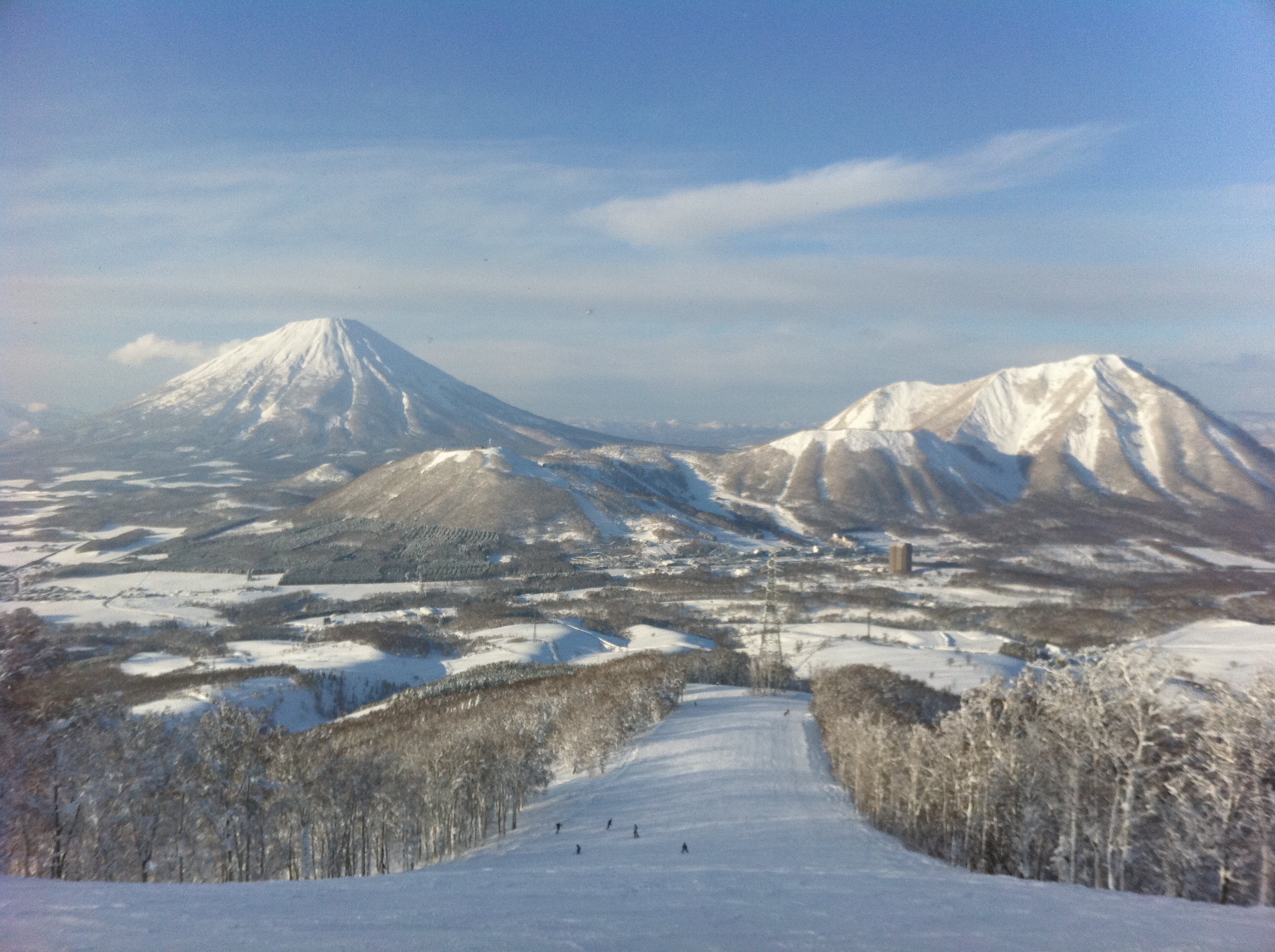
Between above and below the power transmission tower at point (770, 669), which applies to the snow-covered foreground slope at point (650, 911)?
above

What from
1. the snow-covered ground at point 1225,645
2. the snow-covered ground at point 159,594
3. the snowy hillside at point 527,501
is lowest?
the snow-covered ground at point 159,594

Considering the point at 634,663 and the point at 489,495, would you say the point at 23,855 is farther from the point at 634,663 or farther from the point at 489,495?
the point at 489,495

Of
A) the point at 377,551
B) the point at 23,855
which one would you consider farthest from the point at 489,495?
the point at 23,855

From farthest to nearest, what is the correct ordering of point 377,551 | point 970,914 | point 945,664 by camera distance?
point 377,551 → point 945,664 → point 970,914

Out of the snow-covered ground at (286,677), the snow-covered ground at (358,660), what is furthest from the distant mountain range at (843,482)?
the snow-covered ground at (286,677)

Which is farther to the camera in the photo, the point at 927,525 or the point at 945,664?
the point at 927,525

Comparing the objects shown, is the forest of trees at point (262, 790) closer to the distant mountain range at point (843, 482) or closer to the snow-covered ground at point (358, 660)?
the snow-covered ground at point (358, 660)

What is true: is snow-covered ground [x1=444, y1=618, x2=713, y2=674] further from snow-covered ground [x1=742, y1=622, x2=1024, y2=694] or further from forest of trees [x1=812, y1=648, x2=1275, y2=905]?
forest of trees [x1=812, y1=648, x2=1275, y2=905]
